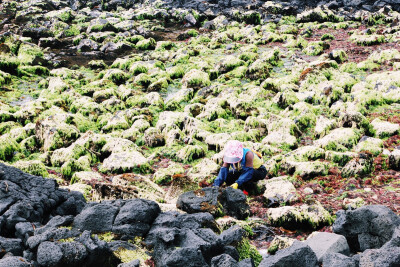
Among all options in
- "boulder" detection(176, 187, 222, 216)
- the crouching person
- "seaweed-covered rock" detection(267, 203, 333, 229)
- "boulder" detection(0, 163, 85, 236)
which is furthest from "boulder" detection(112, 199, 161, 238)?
the crouching person

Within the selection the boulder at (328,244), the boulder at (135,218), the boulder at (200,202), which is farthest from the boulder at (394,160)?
the boulder at (135,218)

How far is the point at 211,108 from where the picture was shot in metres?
17.4

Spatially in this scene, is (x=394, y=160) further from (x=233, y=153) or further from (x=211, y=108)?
(x=211, y=108)

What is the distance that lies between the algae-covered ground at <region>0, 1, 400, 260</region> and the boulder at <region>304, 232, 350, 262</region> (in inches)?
54.8

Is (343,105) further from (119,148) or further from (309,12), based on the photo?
(309,12)

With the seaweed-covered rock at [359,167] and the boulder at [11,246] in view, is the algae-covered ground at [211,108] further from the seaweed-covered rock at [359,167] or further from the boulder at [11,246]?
the boulder at [11,246]

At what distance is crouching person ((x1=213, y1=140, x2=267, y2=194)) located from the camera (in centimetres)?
1059

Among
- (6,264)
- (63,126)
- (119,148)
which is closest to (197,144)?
(119,148)

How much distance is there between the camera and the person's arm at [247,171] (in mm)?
10516

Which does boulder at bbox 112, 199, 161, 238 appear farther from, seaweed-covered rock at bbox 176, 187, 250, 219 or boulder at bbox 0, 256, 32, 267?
boulder at bbox 0, 256, 32, 267

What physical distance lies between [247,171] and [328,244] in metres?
4.19

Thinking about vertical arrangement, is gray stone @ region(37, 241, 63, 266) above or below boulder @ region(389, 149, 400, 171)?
above

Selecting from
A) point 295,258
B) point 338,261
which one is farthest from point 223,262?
point 338,261

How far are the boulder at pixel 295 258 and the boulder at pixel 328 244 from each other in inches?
22.4
